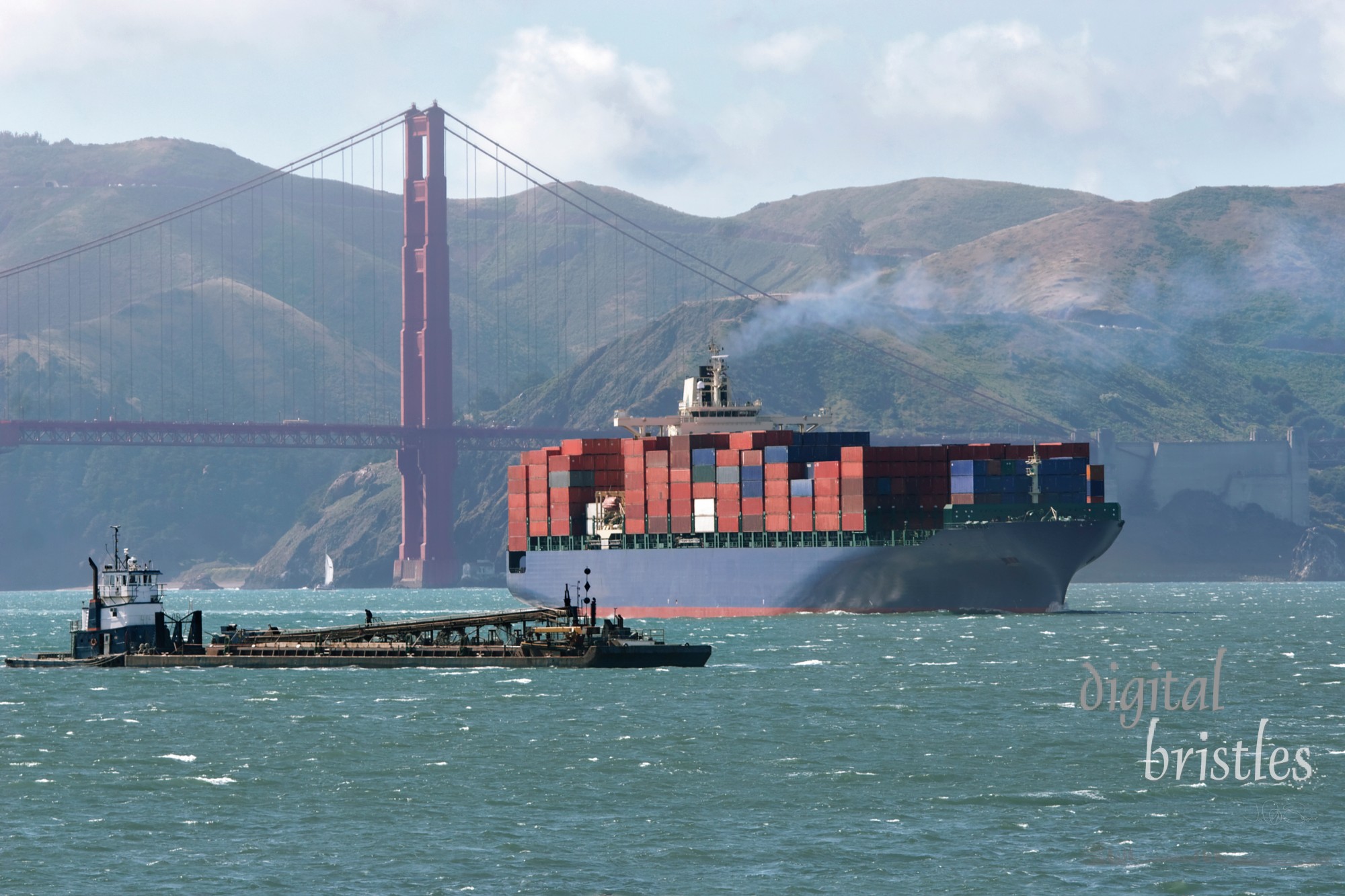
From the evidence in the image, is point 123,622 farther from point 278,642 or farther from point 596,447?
point 596,447

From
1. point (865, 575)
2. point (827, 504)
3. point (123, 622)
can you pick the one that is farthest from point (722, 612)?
point (123, 622)

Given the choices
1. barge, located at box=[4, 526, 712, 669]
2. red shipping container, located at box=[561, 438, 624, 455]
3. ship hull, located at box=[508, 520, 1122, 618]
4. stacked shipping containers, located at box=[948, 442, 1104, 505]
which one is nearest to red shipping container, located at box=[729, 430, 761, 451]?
ship hull, located at box=[508, 520, 1122, 618]

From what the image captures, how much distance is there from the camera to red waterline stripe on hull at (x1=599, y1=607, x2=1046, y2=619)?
411ft

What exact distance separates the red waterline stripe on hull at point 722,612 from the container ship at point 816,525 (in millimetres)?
117

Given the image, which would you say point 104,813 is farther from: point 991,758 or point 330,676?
point 330,676

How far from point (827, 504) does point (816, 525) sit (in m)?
1.43

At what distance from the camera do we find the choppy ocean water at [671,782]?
38312 mm

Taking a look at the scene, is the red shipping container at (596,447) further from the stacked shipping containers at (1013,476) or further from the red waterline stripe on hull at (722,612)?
the stacked shipping containers at (1013,476)

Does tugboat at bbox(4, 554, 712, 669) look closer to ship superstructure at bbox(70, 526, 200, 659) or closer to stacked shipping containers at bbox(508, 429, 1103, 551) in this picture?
ship superstructure at bbox(70, 526, 200, 659)

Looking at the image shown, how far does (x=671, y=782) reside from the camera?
161 feet

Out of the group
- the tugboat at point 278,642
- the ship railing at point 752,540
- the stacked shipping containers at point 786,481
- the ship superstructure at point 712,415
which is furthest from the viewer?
the ship superstructure at point 712,415

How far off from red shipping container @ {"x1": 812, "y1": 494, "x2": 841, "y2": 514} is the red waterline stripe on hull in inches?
→ 234

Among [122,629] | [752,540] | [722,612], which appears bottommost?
[722,612]

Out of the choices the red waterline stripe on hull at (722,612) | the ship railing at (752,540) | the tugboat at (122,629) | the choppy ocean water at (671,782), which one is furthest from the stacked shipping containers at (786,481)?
the tugboat at (122,629)
